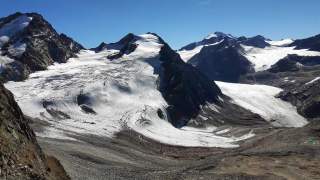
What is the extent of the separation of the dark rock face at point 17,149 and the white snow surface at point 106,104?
202 ft

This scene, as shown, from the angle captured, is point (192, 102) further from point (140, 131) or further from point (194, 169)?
point (194, 169)

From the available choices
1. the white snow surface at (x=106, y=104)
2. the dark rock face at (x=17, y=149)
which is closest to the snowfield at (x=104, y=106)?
the white snow surface at (x=106, y=104)

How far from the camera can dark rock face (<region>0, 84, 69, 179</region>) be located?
33.7 m

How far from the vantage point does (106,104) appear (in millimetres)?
161750

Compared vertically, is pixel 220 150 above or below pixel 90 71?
below

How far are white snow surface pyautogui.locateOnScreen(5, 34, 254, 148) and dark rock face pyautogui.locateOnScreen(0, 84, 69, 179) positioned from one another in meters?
61.6

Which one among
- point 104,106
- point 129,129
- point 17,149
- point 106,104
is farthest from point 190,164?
point 106,104

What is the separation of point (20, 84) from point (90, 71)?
3034 cm

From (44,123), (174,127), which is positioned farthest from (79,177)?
(174,127)

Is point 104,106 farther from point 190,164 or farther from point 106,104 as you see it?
point 190,164

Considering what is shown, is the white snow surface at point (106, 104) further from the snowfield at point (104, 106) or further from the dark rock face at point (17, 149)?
the dark rock face at point (17, 149)

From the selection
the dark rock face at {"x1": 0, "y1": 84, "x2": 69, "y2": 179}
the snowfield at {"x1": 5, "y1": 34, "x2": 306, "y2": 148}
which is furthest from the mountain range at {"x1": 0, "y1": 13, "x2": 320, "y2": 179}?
the snowfield at {"x1": 5, "y1": 34, "x2": 306, "y2": 148}

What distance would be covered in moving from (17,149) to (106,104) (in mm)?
125334

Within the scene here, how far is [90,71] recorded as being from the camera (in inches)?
7790
